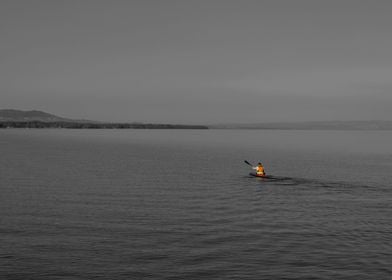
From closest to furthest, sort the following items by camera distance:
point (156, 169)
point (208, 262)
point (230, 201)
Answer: point (208, 262) → point (230, 201) → point (156, 169)

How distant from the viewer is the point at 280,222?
113 feet

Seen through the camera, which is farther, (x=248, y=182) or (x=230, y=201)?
(x=248, y=182)

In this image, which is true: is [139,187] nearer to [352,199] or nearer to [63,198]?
[63,198]

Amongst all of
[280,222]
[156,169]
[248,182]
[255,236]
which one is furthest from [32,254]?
[156,169]

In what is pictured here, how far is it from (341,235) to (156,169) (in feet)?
163

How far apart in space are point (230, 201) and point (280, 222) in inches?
410

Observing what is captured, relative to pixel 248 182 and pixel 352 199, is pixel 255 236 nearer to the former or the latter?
pixel 352 199

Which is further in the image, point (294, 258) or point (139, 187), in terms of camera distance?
point (139, 187)

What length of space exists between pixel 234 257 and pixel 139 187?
99.2ft

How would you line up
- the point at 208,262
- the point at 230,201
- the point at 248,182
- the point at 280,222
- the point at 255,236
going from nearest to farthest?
the point at 208,262, the point at 255,236, the point at 280,222, the point at 230,201, the point at 248,182

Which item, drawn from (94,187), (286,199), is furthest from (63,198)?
(286,199)

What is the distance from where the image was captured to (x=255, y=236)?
30.0 meters

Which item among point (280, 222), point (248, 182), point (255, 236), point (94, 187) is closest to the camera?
point (255, 236)

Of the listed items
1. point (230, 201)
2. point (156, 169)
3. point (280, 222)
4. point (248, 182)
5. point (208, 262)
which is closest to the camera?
point (208, 262)
